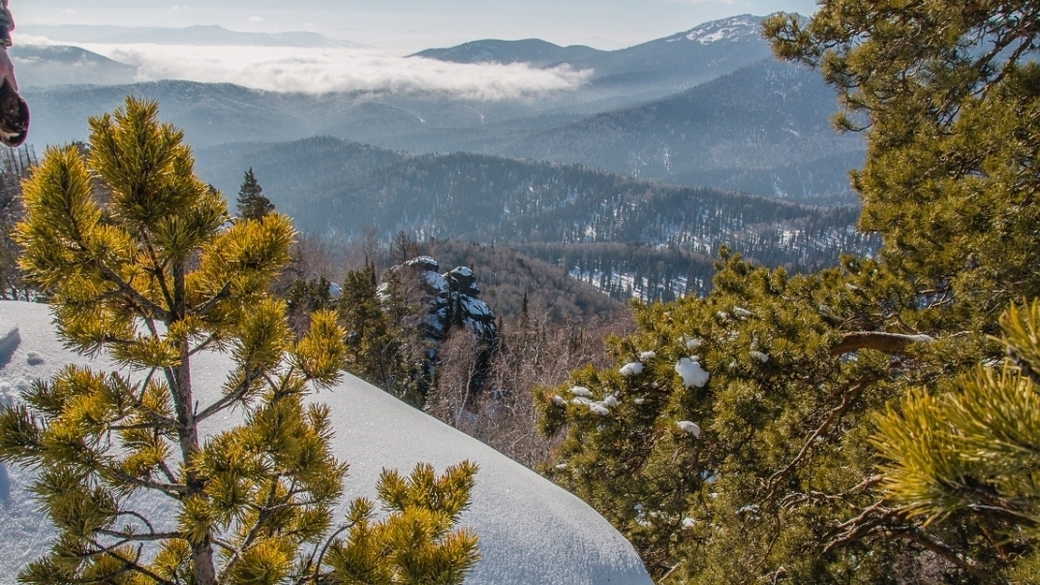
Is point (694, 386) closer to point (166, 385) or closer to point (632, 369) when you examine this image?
point (632, 369)

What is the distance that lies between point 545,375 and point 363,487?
21.1 meters

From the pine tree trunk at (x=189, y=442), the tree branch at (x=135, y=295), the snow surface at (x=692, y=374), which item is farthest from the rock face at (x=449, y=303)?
the tree branch at (x=135, y=295)

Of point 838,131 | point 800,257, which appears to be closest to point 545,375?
point 838,131

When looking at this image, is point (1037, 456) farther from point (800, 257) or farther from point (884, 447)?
point (800, 257)

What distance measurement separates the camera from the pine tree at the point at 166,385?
1.93 m

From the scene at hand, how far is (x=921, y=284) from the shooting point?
168 inches

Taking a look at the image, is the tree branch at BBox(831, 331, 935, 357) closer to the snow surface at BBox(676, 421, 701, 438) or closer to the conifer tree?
the snow surface at BBox(676, 421, 701, 438)

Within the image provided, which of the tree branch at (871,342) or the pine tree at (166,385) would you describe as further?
the tree branch at (871,342)

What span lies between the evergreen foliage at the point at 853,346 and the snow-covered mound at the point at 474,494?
1.71 ft

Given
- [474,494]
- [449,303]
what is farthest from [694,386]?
[449,303]

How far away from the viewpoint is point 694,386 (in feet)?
14.3

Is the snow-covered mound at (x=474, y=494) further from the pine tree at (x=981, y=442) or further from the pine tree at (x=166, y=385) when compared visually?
the pine tree at (x=981, y=442)

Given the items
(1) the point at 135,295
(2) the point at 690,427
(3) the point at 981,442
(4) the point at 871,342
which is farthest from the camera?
(4) the point at 871,342

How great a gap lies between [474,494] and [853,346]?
346 cm
